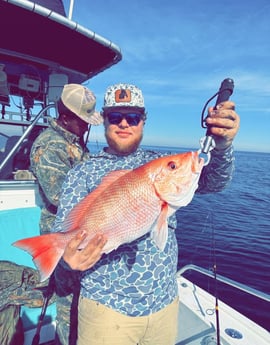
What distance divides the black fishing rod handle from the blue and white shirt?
17.7 inches

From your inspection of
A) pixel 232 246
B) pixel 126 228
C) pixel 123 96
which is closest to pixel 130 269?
pixel 126 228

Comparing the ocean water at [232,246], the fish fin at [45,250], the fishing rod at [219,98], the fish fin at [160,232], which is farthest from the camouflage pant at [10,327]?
the ocean water at [232,246]

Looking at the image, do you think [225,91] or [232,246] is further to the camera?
[232,246]

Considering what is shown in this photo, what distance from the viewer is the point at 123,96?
2.33 metres

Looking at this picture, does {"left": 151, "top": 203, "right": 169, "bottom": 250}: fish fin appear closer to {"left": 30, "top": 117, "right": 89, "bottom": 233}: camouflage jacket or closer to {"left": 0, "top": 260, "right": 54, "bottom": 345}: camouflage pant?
{"left": 30, "top": 117, "right": 89, "bottom": 233}: camouflage jacket

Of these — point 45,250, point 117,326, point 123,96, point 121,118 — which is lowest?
point 117,326

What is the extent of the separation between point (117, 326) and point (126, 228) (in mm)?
844

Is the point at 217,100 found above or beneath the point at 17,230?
above

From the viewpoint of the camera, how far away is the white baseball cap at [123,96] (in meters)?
2.32

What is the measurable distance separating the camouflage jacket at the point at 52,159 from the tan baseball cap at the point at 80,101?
12.4 inches

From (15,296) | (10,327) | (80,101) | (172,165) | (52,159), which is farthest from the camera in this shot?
(80,101)

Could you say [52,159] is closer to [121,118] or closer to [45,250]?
[121,118]

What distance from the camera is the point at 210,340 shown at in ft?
10.7

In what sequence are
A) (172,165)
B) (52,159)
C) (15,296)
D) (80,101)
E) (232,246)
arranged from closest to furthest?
(172,165) → (15,296) → (52,159) → (80,101) → (232,246)
